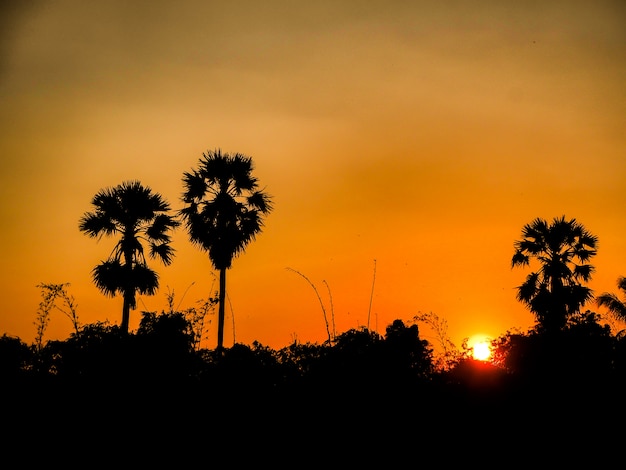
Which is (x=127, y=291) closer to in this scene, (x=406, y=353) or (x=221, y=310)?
(x=221, y=310)

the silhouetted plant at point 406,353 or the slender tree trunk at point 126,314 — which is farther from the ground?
the slender tree trunk at point 126,314

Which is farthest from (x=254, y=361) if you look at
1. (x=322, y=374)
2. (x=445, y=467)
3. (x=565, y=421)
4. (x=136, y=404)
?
(x=565, y=421)

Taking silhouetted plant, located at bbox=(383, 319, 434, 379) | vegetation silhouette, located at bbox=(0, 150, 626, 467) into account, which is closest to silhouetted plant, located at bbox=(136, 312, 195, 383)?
vegetation silhouette, located at bbox=(0, 150, 626, 467)

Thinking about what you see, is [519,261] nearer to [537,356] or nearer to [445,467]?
[537,356]

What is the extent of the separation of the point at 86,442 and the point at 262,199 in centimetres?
1741

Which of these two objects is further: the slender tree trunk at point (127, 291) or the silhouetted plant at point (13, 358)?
the slender tree trunk at point (127, 291)

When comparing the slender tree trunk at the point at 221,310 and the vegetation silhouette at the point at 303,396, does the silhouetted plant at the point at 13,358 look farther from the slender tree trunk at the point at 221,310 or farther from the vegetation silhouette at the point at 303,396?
the slender tree trunk at the point at 221,310

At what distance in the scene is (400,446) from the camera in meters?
24.4

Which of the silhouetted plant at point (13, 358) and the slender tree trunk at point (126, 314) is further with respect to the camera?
the slender tree trunk at point (126, 314)

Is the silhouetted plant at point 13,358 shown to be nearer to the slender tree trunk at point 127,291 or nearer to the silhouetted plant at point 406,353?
the slender tree trunk at point 127,291

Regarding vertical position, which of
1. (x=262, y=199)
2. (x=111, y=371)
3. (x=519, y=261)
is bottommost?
(x=111, y=371)

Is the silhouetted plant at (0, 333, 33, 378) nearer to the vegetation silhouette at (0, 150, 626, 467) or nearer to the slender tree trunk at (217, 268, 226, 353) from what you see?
the vegetation silhouette at (0, 150, 626, 467)

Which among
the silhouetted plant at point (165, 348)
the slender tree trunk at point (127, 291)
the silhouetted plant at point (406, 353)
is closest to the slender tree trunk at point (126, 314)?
the slender tree trunk at point (127, 291)

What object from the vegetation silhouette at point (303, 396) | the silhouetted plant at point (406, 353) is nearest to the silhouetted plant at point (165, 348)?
the vegetation silhouette at point (303, 396)
